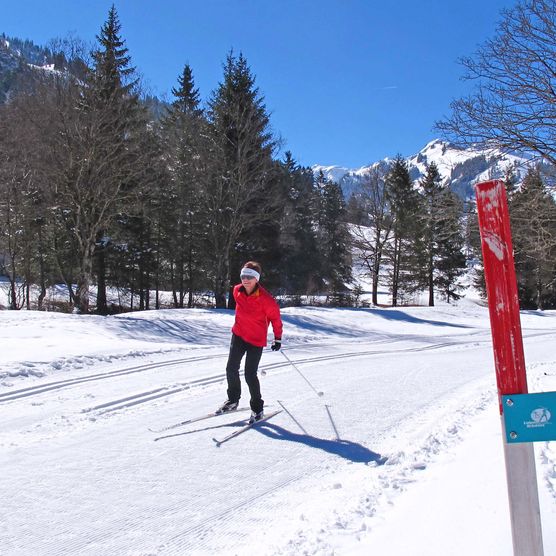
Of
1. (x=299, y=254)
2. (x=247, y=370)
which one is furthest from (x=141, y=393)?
(x=299, y=254)

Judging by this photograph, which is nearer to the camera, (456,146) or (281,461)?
(281,461)

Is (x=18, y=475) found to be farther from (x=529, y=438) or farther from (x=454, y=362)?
(x=454, y=362)

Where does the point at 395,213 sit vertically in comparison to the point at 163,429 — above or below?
above

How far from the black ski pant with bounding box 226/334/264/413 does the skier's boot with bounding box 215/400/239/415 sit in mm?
54

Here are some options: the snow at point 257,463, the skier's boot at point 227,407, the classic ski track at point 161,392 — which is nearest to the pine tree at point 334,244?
the classic ski track at point 161,392

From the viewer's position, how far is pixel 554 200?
8477mm

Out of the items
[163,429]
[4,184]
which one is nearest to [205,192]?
[4,184]

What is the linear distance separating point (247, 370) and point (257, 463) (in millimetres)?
1601

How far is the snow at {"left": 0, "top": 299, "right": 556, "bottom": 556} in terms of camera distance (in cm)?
323

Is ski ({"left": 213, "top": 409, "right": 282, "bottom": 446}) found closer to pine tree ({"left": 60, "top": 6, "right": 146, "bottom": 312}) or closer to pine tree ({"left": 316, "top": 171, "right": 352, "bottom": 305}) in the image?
→ pine tree ({"left": 60, "top": 6, "right": 146, "bottom": 312})

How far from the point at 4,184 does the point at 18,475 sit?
21.7 meters

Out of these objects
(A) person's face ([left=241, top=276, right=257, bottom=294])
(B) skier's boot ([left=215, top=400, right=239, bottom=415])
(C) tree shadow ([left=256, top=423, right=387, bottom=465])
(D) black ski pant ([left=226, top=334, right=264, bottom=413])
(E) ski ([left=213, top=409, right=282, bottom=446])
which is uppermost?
(A) person's face ([left=241, top=276, right=257, bottom=294])

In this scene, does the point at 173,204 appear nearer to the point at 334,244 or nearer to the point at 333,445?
the point at 334,244

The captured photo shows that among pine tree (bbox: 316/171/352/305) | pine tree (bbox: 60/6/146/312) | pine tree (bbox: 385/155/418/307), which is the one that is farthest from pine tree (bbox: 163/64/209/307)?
pine tree (bbox: 385/155/418/307)
